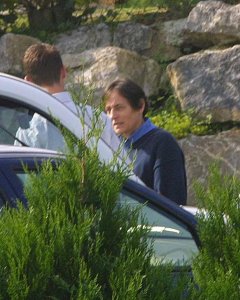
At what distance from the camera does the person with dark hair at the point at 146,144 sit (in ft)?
21.0

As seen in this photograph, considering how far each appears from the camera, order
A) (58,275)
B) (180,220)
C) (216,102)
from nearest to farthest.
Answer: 1. (58,275)
2. (180,220)
3. (216,102)

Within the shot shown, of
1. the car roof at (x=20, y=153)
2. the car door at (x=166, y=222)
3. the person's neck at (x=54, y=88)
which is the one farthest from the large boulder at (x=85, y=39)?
the car roof at (x=20, y=153)

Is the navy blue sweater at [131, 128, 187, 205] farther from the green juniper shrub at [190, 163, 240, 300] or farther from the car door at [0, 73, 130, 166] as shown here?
the green juniper shrub at [190, 163, 240, 300]

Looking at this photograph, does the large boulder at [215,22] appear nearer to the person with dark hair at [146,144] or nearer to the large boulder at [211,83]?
the large boulder at [211,83]

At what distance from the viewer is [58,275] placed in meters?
3.40

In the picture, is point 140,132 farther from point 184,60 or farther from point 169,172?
point 184,60

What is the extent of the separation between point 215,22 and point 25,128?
507cm

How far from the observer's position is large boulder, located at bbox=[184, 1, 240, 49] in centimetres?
1059

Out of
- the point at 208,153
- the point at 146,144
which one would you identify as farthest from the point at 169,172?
the point at 208,153

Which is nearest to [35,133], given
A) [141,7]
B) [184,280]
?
[184,280]

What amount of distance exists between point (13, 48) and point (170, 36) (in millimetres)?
1466

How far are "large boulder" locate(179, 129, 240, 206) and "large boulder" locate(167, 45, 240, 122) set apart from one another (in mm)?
321

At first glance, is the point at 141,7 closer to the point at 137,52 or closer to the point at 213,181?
the point at 137,52

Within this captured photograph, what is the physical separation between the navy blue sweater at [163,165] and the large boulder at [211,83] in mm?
3615
